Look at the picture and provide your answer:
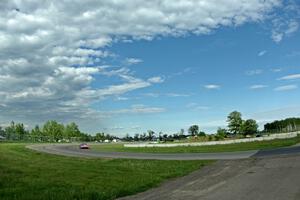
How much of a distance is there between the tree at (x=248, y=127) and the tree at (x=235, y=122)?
1.38m

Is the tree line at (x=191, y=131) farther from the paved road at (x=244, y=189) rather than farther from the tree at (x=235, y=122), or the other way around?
the paved road at (x=244, y=189)

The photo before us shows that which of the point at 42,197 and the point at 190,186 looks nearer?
the point at 42,197

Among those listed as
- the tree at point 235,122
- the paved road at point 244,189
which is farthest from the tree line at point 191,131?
the paved road at point 244,189

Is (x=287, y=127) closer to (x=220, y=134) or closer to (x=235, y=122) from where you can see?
(x=235, y=122)

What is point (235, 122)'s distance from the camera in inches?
4609

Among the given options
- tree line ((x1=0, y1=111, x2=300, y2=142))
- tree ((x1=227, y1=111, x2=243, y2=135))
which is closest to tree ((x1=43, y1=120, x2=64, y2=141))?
tree line ((x1=0, y1=111, x2=300, y2=142))

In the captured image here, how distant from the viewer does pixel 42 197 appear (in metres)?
14.8

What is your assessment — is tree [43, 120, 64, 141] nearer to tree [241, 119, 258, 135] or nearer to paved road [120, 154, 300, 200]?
tree [241, 119, 258, 135]

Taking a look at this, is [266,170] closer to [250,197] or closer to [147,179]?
[147,179]

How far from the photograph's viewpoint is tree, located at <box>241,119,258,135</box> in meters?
114

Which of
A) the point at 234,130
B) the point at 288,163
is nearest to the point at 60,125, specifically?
the point at 234,130

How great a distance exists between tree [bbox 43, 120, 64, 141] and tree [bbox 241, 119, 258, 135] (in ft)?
286

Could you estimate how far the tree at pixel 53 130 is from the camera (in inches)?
7013

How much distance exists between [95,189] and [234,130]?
103895mm
